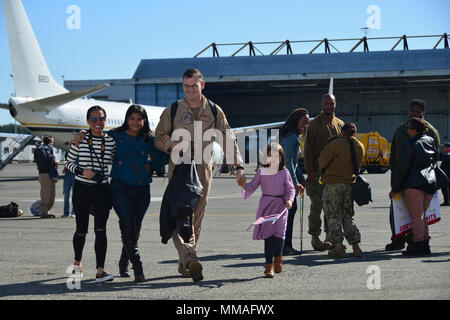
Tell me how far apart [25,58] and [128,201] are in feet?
85.0

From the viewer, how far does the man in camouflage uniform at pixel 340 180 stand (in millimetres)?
8969

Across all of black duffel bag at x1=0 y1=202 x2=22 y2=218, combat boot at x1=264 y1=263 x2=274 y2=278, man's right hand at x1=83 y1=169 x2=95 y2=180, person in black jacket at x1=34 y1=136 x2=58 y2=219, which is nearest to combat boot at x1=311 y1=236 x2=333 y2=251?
→ combat boot at x1=264 y1=263 x2=274 y2=278

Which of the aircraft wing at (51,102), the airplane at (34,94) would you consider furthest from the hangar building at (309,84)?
the aircraft wing at (51,102)

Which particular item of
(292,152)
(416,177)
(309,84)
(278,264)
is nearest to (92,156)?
(278,264)

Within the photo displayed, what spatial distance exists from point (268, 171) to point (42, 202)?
8.16 metres

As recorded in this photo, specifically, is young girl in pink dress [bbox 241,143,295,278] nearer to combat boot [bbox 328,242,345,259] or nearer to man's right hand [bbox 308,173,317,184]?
combat boot [bbox 328,242,345,259]

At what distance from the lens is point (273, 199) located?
7.72 meters

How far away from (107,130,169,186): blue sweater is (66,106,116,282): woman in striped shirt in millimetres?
112

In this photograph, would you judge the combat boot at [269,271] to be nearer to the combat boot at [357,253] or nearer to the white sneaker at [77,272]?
the combat boot at [357,253]

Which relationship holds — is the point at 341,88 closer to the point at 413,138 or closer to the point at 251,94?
the point at 251,94

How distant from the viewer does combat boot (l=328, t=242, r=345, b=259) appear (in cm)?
865

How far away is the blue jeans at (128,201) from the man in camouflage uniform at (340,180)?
277cm

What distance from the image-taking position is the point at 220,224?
42.8ft

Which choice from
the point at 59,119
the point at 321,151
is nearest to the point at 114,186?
the point at 321,151
